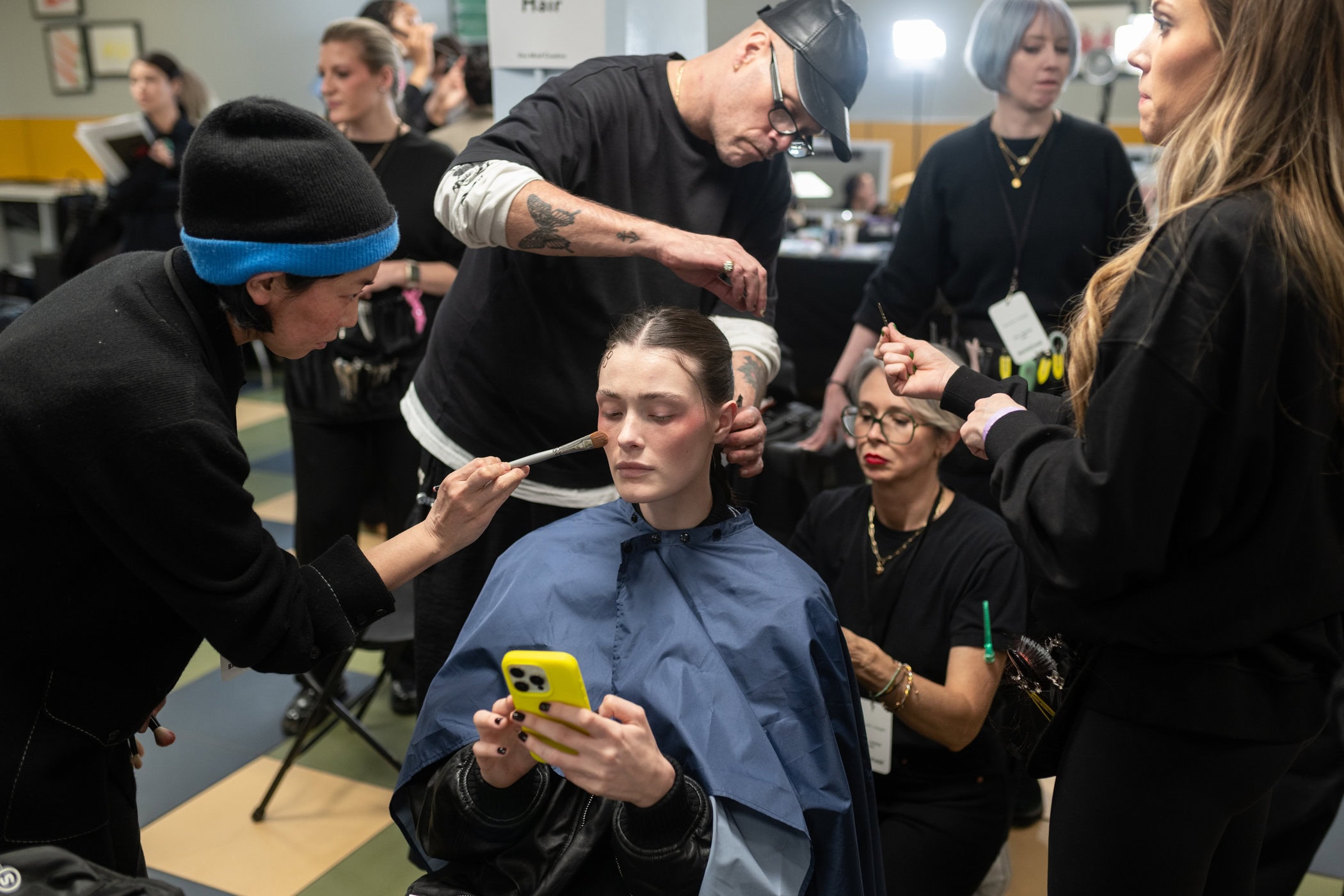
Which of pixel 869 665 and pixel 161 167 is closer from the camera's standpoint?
pixel 869 665

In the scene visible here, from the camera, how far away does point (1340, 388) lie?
1134 mm

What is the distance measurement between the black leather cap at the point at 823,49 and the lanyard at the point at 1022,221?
86cm

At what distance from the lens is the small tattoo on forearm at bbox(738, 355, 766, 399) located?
6.46 feet

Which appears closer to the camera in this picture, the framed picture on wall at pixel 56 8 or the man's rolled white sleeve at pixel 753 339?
the man's rolled white sleeve at pixel 753 339

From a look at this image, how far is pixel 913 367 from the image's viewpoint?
1.52m

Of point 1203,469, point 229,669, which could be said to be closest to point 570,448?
point 229,669

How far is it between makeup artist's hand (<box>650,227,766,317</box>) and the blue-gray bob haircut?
1340 millimetres

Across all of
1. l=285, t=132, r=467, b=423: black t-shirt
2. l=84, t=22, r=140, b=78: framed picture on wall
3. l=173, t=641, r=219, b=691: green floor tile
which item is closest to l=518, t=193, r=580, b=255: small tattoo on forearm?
l=285, t=132, r=467, b=423: black t-shirt

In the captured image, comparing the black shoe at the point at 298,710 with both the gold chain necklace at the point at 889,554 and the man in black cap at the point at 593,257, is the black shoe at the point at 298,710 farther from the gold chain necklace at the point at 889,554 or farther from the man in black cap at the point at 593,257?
the gold chain necklace at the point at 889,554

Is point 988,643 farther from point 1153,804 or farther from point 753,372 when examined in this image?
point 1153,804

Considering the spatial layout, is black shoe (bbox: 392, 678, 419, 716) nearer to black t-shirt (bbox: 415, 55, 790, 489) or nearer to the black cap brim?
black t-shirt (bbox: 415, 55, 790, 489)

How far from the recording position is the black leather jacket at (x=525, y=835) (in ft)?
4.82

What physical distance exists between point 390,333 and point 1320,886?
252cm

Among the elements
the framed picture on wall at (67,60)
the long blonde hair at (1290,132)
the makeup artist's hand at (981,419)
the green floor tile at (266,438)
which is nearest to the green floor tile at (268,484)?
the green floor tile at (266,438)
